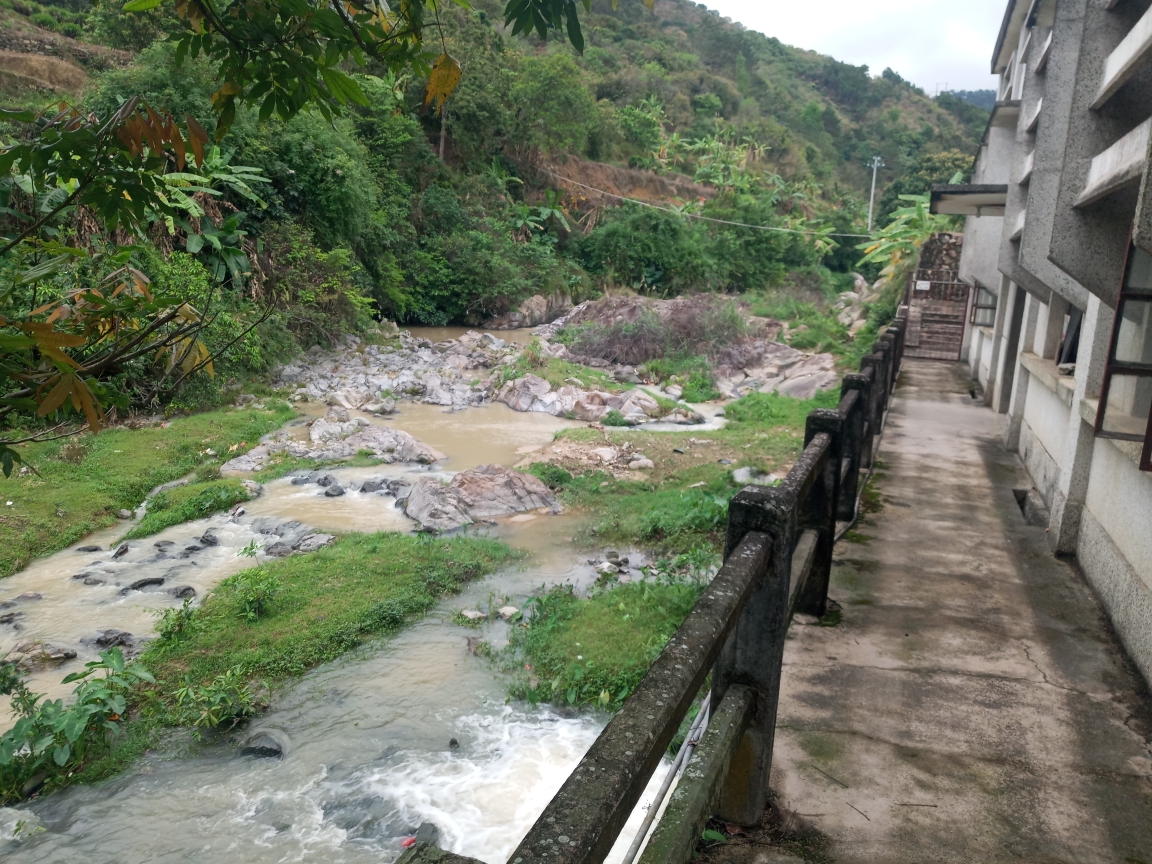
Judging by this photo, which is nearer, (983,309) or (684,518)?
(684,518)

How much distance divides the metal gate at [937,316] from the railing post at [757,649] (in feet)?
60.6

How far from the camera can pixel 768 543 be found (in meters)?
2.48

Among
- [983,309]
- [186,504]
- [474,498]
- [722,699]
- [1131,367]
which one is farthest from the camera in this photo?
[983,309]

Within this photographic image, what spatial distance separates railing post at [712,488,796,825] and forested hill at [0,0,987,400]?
184cm

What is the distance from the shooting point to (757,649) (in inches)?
101

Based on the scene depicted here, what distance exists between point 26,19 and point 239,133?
696 inches

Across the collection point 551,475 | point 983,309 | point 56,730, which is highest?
point 983,309

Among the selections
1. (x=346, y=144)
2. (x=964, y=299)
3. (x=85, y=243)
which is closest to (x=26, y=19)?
(x=346, y=144)

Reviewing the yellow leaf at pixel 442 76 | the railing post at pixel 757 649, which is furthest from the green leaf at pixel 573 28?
the railing post at pixel 757 649

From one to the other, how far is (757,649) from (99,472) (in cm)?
1187

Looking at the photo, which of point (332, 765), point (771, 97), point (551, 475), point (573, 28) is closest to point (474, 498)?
point (551, 475)

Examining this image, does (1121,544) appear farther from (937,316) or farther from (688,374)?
(688,374)

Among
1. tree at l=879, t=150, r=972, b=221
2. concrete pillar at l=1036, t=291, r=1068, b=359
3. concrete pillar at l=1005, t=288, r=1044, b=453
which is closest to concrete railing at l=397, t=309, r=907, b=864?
concrete pillar at l=1036, t=291, r=1068, b=359

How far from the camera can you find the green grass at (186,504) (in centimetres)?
1033
